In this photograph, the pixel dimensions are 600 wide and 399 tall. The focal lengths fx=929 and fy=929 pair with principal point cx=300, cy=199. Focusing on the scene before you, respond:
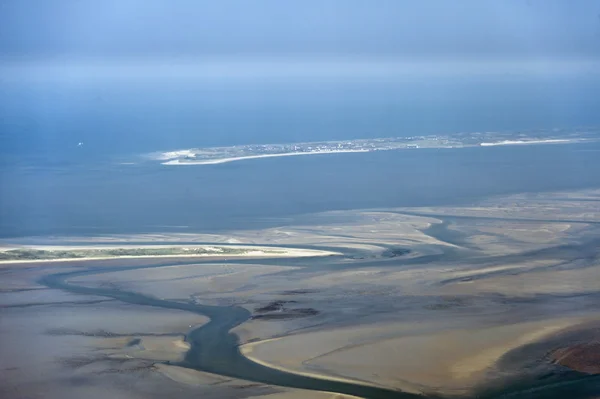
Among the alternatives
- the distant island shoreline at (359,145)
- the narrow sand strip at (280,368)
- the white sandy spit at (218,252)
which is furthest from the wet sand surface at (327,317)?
the distant island shoreline at (359,145)

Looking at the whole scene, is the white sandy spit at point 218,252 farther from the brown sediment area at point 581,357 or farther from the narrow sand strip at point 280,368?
the brown sediment area at point 581,357

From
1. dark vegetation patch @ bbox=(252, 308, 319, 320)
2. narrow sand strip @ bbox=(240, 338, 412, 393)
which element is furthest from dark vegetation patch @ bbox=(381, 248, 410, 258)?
narrow sand strip @ bbox=(240, 338, 412, 393)

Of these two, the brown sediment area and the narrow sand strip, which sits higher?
the narrow sand strip

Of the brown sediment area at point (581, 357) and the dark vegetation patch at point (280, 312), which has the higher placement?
the dark vegetation patch at point (280, 312)

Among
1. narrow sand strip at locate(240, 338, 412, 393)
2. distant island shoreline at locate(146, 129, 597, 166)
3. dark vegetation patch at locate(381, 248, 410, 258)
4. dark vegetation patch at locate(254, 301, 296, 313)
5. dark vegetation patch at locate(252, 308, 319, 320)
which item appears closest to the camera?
narrow sand strip at locate(240, 338, 412, 393)

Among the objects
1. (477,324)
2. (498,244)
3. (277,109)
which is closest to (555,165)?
(498,244)

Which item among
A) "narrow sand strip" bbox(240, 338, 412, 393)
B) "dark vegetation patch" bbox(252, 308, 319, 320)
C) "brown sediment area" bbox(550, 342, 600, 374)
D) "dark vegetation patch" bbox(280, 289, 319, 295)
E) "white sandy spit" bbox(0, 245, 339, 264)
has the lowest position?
"brown sediment area" bbox(550, 342, 600, 374)

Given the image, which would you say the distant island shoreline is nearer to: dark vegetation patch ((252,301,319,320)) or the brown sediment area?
dark vegetation patch ((252,301,319,320))

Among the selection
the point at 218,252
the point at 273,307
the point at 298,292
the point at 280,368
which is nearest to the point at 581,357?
the point at 280,368

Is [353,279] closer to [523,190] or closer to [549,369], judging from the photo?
[549,369]

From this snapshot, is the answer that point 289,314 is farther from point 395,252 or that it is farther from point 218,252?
point 395,252
